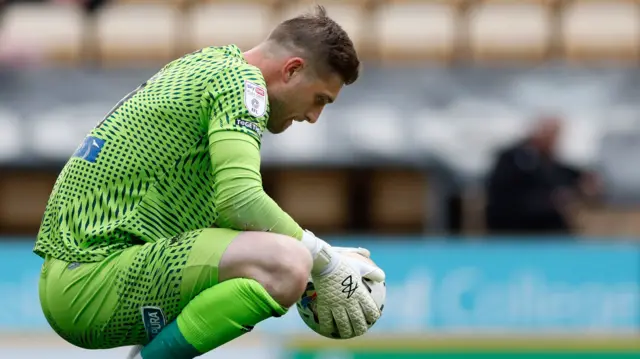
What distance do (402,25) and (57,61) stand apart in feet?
9.45

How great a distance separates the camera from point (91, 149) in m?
4.07

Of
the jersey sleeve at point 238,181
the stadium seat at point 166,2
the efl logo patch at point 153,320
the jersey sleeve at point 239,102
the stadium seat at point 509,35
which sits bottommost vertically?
the efl logo patch at point 153,320

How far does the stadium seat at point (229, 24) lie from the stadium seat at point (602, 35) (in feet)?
8.37

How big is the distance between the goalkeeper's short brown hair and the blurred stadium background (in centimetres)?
329

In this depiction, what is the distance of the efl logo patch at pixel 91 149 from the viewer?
4051 mm

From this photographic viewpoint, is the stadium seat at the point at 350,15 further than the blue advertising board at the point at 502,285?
Yes

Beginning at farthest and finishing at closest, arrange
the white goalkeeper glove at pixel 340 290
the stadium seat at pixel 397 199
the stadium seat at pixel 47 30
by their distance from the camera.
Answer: the stadium seat at pixel 397 199
the stadium seat at pixel 47 30
the white goalkeeper glove at pixel 340 290

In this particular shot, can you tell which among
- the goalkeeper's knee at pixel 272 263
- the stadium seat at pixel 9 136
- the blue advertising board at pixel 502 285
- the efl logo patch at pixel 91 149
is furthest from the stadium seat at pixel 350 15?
the goalkeeper's knee at pixel 272 263

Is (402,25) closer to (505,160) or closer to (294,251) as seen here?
(505,160)

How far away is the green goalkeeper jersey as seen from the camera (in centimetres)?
392

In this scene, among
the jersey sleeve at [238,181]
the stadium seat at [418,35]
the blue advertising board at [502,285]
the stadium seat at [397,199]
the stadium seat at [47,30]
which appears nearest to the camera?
the jersey sleeve at [238,181]

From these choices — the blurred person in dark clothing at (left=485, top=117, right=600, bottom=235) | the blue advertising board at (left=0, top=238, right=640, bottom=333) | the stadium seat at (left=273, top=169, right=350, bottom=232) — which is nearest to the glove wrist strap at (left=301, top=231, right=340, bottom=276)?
the blue advertising board at (left=0, top=238, right=640, bottom=333)

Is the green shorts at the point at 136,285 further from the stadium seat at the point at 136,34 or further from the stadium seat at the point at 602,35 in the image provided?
the stadium seat at the point at 602,35

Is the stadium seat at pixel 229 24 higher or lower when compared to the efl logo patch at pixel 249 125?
higher
